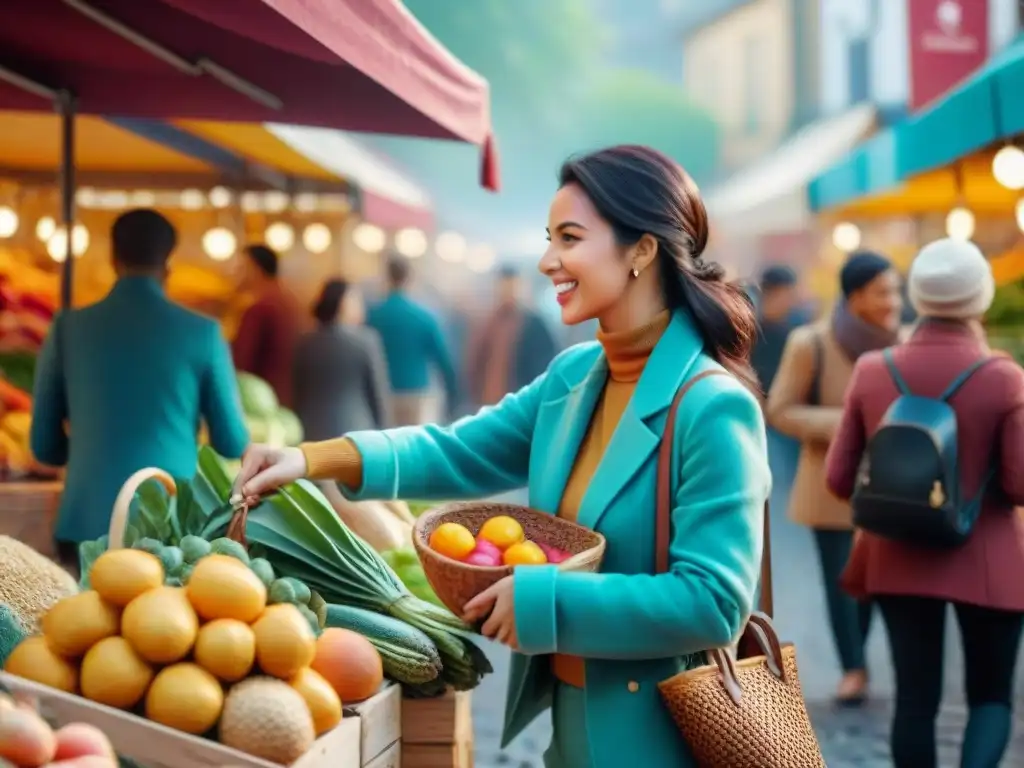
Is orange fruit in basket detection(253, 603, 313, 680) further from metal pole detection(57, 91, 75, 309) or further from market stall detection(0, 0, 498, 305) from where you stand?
metal pole detection(57, 91, 75, 309)

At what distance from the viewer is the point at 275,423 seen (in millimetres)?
6922

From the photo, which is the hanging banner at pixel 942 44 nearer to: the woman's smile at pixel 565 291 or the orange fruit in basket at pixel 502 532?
the woman's smile at pixel 565 291

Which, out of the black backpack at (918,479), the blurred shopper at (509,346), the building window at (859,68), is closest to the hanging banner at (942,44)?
the blurred shopper at (509,346)

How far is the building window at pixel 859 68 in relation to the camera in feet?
164

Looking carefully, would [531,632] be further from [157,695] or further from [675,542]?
[157,695]

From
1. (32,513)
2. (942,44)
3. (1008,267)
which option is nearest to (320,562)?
(32,513)

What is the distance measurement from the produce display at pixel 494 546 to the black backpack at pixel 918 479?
76.0 inches

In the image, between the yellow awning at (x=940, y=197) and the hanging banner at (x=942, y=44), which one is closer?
the yellow awning at (x=940, y=197)

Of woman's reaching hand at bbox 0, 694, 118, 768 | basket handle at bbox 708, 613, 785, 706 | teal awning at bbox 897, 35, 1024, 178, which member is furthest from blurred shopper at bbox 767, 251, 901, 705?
woman's reaching hand at bbox 0, 694, 118, 768

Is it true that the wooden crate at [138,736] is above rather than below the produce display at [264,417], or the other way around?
below

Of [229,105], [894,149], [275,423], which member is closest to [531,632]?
[229,105]

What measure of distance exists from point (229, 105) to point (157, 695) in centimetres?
361

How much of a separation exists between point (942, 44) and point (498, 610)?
9.72 meters

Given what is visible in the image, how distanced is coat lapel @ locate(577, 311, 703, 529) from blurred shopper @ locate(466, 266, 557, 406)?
7.99 m
